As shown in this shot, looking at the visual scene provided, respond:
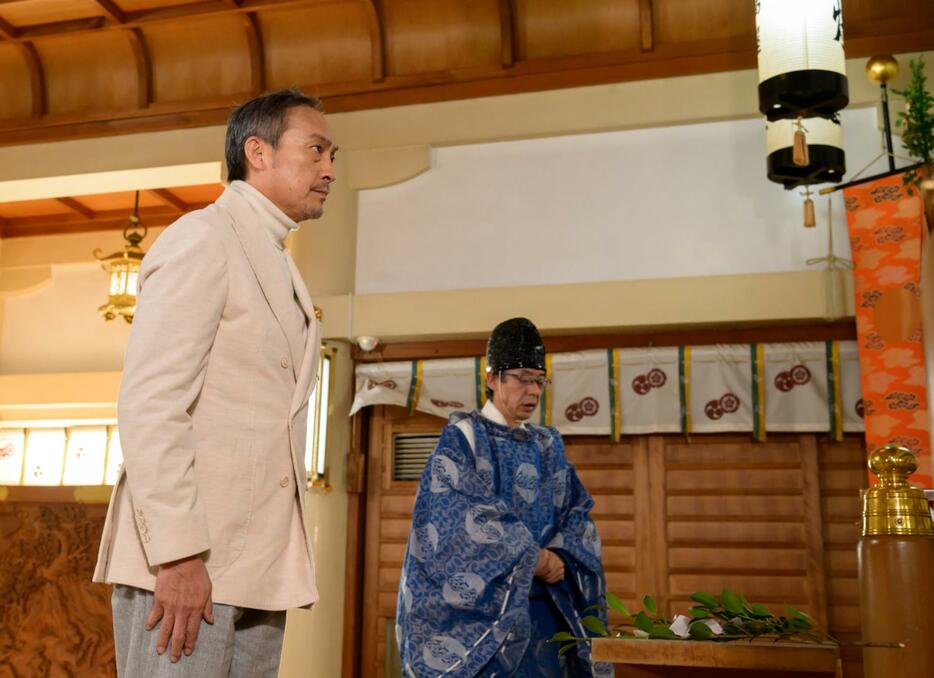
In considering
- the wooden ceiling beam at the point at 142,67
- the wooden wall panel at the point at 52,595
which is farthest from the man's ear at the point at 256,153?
the wooden ceiling beam at the point at 142,67

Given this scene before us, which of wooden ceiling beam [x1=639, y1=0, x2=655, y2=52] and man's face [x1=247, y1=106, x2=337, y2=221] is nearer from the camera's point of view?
man's face [x1=247, y1=106, x2=337, y2=221]

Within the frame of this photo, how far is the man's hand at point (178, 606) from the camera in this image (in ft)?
4.30

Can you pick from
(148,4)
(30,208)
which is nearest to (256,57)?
(148,4)

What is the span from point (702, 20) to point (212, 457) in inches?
185

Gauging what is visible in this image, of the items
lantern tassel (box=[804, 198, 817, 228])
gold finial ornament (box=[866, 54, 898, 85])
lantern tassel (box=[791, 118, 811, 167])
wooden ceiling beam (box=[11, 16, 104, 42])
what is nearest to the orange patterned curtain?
lantern tassel (box=[804, 198, 817, 228])

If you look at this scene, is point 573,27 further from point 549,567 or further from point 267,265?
point 267,265

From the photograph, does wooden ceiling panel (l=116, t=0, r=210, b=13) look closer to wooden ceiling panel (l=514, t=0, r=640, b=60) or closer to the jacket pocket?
wooden ceiling panel (l=514, t=0, r=640, b=60)

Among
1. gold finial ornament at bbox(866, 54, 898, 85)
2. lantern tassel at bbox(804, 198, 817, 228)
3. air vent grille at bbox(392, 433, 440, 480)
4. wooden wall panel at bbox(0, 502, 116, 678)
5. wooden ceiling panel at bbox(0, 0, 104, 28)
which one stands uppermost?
wooden ceiling panel at bbox(0, 0, 104, 28)

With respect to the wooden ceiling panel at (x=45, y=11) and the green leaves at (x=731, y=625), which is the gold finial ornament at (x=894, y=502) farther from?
the wooden ceiling panel at (x=45, y=11)

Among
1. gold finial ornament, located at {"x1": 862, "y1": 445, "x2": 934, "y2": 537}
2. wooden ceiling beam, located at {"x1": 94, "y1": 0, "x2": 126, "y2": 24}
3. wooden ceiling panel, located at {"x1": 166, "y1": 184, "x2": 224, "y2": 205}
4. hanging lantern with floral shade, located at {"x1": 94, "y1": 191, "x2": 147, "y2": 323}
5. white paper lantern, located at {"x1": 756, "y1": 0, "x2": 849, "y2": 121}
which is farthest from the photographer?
wooden ceiling panel, located at {"x1": 166, "y1": 184, "x2": 224, "y2": 205}

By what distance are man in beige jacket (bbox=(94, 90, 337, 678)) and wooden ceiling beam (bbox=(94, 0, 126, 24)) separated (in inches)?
181

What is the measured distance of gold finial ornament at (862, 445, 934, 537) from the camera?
0.98m

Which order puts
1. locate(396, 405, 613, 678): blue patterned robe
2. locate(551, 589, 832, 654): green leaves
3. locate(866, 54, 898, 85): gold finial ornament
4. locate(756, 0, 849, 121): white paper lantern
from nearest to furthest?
Answer: 1. locate(551, 589, 832, 654): green leaves
2. locate(396, 405, 613, 678): blue patterned robe
3. locate(756, 0, 849, 121): white paper lantern
4. locate(866, 54, 898, 85): gold finial ornament

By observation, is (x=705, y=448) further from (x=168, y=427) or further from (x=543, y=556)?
(x=168, y=427)
